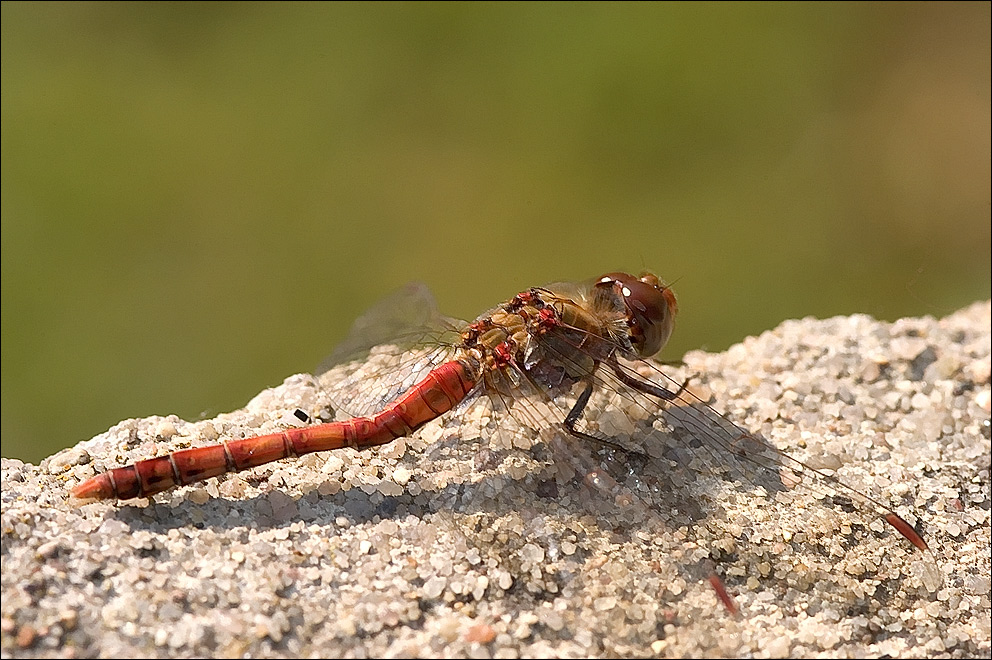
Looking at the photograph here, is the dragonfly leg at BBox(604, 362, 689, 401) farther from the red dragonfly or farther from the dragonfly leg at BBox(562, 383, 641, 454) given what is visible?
the dragonfly leg at BBox(562, 383, 641, 454)

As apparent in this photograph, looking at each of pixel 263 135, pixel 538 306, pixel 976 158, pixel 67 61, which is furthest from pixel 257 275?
pixel 976 158

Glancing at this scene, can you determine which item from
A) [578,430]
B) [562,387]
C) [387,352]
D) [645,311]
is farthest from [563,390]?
[387,352]

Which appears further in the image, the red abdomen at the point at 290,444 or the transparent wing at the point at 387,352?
the transparent wing at the point at 387,352

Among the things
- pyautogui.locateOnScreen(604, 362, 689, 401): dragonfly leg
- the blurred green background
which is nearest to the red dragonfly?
pyautogui.locateOnScreen(604, 362, 689, 401): dragonfly leg

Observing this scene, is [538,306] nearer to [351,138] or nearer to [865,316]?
[865,316]

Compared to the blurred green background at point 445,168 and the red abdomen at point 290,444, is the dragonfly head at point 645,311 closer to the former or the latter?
the red abdomen at point 290,444

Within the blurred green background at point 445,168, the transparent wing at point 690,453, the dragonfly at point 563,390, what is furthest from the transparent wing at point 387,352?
the blurred green background at point 445,168
